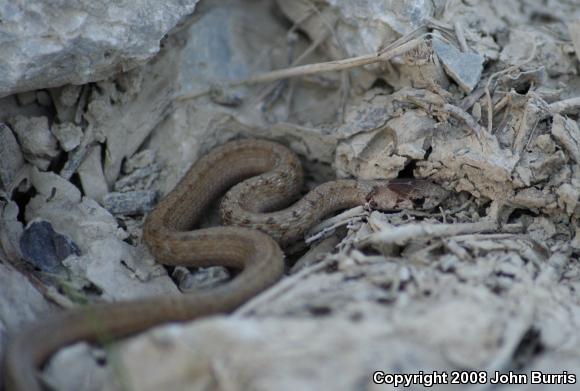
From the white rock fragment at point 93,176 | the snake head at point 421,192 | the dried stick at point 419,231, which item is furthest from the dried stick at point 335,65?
the dried stick at point 419,231

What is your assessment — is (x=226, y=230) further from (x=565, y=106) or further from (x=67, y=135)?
(x=565, y=106)

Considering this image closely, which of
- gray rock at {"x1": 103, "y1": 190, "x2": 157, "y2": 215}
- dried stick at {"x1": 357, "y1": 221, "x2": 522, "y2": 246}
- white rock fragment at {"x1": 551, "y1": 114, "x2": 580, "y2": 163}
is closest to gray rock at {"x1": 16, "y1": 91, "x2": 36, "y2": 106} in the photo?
gray rock at {"x1": 103, "y1": 190, "x2": 157, "y2": 215}

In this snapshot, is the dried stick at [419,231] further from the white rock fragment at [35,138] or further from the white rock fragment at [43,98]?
the white rock fragment at [43,98]

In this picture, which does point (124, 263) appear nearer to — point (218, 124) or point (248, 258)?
point (248, 258)

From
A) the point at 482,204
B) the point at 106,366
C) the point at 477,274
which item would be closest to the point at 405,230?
the point at 477,274

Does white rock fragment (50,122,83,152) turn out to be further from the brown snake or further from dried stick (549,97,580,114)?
dried stick (549,97,580,114)

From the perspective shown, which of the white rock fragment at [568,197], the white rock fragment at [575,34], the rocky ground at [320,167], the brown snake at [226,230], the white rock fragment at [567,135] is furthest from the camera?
the white rock fragment at [575,34]

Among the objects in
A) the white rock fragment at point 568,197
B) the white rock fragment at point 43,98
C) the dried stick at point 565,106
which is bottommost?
the white rock fragment at point 568,197
